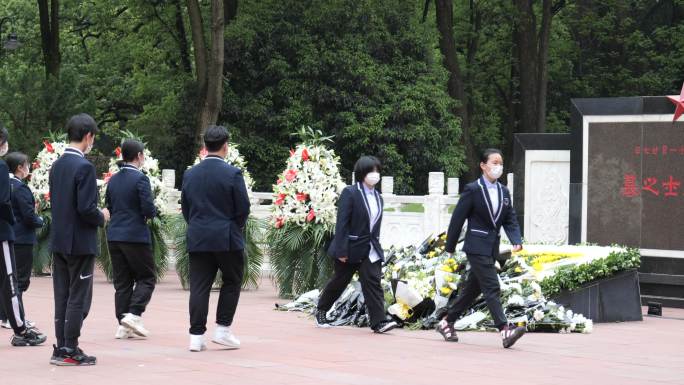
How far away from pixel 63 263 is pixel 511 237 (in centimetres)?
402

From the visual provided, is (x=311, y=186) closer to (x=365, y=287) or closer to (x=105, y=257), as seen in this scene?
(x=365, y=287)

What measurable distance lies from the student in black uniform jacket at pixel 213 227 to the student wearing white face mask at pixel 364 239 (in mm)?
2102

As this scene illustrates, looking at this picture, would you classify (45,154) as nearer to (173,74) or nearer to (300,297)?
(300,297)

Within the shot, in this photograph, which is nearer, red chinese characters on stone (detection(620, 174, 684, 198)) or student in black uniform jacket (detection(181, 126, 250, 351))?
student in black uniform jacket (detection(181, 126, 250, 351))

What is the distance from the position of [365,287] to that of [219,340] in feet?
7.38

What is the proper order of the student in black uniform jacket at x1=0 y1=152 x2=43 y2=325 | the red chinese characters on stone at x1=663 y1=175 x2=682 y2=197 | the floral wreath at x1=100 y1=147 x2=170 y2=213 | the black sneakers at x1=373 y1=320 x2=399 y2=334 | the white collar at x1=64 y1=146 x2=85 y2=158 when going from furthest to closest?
the floral wreath at x1=100 y1=147 x2=170 y2=213
the red chinese characters on stone at x1=663 y1=175 x2=682 y2=197
the black sneakers at x1=373 y1=320 x2=399 y2=334
the student in black uniform jacket at x1=0 y1=152 x2=43 y2=325
the white collar at x1=64 y1=146 x2=85 y2=158

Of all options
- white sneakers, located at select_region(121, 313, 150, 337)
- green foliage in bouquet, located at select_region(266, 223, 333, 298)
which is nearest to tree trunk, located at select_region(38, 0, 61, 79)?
green foliage in bouquet, located at select_region(266, 223, 333, 298)

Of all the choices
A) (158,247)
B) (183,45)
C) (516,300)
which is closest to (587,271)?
(516,300)

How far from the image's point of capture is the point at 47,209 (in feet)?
65.9

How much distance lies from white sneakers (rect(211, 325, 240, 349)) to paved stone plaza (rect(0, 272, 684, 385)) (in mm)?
91

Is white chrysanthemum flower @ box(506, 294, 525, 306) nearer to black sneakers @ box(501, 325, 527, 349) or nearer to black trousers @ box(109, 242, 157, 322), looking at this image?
black sneakers @ box(501, 325, 527, 349)

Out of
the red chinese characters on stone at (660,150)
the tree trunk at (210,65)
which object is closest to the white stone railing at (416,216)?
the red chinese characters on stone at (660,150)

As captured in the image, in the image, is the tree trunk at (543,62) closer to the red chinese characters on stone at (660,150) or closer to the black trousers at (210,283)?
the red chinese characters on stone at (660,150)

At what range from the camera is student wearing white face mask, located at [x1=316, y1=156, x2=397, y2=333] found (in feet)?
39.4
